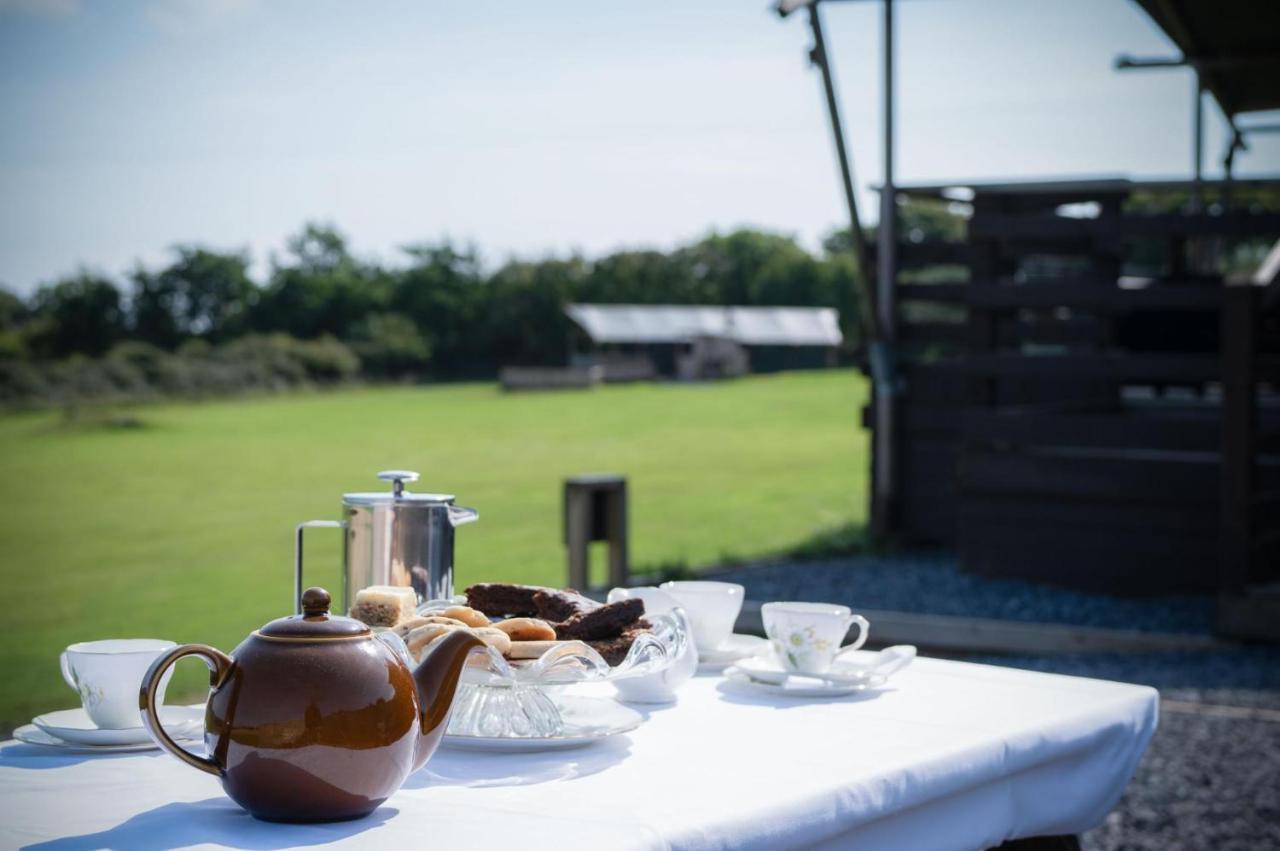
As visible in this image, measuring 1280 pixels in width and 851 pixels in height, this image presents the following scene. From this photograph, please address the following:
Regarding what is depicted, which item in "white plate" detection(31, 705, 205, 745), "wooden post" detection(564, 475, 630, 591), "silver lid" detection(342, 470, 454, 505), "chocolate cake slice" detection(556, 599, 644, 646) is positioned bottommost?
→ "wooden post" detection(564, 475, 630, 591)

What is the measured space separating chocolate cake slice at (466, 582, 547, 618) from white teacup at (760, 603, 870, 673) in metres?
0.36

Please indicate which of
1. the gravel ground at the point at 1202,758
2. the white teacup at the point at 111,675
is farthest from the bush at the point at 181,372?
the white teacup at the point at 111,675

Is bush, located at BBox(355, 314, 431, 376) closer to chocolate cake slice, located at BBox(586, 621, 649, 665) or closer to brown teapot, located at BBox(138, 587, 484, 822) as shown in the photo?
chocolate cake slice, located at BBox(586, 621, 649, 665)

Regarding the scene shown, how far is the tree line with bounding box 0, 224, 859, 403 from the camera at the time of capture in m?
36.2

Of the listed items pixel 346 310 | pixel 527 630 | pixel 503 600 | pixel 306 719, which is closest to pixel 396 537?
pixel 503 600

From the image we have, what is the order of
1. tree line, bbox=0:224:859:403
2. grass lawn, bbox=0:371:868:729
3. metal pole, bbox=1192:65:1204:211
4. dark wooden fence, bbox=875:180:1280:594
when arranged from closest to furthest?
dark wooden fence, bbox=875:180:1280:594
metal pole, bbox=1192:65:1204:211
grass lawn, bbox=0:371:868:729
tree line, bbox=0:224:859:403

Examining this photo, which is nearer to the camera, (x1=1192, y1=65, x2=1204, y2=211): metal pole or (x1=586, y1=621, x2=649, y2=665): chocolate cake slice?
(x1=586, y1=621, x2=649, y2=665): chocolate cake slice

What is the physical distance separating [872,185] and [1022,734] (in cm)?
760

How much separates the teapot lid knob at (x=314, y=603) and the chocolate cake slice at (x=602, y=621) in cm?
47

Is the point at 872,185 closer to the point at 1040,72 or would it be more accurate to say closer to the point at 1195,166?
the point at 1195,166

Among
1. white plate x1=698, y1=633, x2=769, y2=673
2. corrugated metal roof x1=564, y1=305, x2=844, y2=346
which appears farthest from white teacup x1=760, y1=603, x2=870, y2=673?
corrugated metal roof x1=564, y1=305, x2=844, y2=346

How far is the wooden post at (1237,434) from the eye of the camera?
6.36 m

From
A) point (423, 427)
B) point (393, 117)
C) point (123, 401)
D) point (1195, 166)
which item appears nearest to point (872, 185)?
point (1195, 166)

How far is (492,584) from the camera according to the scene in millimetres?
2021
